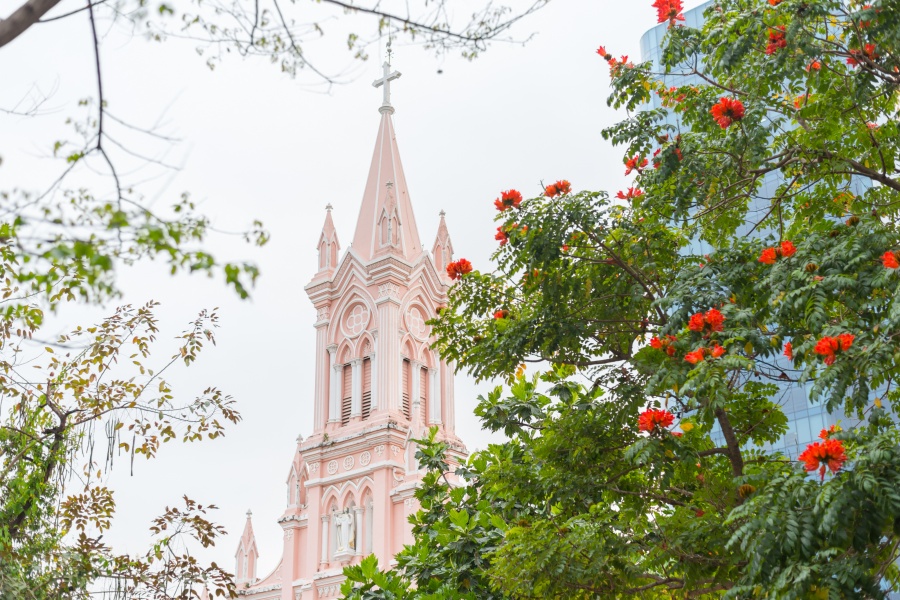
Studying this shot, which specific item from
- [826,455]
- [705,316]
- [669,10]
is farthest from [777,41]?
[826,455]

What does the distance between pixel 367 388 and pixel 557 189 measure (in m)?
27.4

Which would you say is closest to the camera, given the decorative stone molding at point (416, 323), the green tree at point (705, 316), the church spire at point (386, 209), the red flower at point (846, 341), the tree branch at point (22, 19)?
the tree branch at point (22, 19)

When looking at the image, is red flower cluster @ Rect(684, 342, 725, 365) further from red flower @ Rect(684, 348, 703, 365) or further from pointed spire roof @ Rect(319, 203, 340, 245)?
pointed spire roof @ Rect(319, 203, 340, 245)

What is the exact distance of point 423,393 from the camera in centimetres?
3619

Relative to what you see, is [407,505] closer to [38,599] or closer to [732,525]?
[38,599]

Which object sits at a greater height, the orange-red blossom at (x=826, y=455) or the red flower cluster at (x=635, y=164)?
the red flower cluster at (x=635, y=164)

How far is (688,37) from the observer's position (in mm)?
A: 8781

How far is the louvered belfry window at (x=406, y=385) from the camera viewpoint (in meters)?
35.3

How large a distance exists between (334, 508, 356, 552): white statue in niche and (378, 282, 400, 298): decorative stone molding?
22.9 feet

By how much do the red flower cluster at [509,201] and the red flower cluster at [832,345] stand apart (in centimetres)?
318

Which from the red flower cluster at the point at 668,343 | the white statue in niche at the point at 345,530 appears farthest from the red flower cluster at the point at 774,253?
the white statue in niche at the point at 345,530

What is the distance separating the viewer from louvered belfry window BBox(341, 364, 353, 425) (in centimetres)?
3575

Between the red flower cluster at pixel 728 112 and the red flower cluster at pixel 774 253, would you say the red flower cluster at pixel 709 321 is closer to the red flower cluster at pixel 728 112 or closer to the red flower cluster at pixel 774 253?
the red flower cluster at pixel 774 253

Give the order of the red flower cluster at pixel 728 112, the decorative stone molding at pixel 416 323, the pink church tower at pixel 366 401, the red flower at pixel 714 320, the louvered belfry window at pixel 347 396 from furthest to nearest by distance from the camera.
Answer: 1. the decorative stone molding at pixel 416 323
2. the louvered belfry window at pixel 347 396
3. the pink church tower at pixel 366 401
4. the red flower cluster at pixel 728 112
5. the red flower at pixel 714 320
